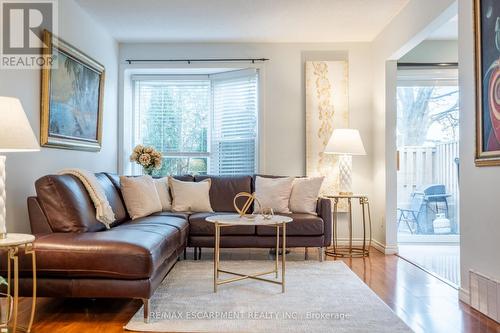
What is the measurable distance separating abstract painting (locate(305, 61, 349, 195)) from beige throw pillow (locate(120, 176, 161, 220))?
2030 mm

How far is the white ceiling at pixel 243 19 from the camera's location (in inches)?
161

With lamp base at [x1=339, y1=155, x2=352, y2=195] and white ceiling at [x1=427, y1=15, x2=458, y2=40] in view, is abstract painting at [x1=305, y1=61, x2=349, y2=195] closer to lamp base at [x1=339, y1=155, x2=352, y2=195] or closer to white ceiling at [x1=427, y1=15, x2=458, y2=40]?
lamp base at [x1=339, y1=155, x2=352, y2=195]

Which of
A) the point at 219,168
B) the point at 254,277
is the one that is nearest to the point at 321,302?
the point at 254,277

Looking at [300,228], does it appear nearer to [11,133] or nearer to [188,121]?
[188,121]

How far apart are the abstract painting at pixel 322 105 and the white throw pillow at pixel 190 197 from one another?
4.55 feet

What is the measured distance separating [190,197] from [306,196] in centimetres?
125

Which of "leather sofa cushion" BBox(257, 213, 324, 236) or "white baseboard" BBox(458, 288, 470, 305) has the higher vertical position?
"leather sofa cushion" BBox(257, 213, 324, 236)

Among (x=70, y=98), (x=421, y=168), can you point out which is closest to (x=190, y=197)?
(x=70, y=98)

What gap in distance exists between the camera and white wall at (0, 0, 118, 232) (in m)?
3.08

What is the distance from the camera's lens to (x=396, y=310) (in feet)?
9.00

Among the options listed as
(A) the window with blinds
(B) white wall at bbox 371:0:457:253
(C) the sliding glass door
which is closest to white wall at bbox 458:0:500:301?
(B) white wall at bbox 371:0:457:253

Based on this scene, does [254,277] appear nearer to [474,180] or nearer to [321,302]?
[321,302]

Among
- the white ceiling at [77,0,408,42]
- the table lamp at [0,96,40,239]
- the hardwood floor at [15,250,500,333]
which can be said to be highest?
the white ceiling at [77,0,408,42]

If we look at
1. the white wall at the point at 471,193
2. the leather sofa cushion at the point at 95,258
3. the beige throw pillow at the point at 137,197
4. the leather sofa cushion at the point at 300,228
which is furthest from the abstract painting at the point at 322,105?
the leather sofa cushion at the point at 95,258
